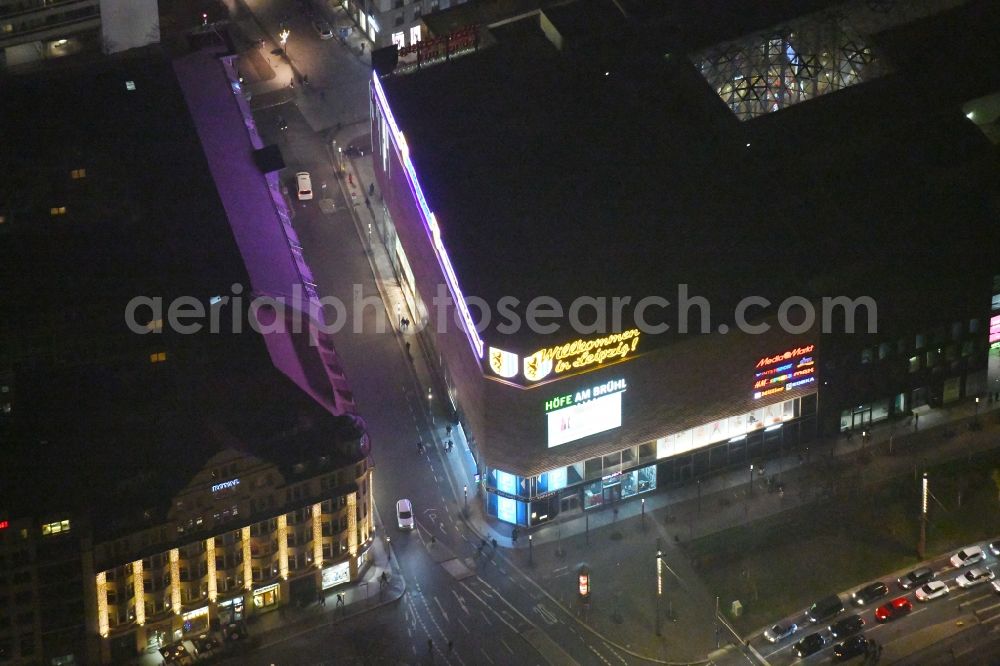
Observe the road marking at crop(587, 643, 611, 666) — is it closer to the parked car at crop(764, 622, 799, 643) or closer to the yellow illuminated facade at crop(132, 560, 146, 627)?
the parked car at crop(764, 622, 799, 643)

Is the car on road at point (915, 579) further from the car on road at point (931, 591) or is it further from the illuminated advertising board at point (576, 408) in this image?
the illuminated advertising board at point (576, 408)

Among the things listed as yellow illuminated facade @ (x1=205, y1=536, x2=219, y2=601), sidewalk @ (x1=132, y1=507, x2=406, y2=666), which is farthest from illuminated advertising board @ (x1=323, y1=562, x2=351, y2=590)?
yellow illuminated facade @ (x1=205, y1=536, x2=219, y2=601)

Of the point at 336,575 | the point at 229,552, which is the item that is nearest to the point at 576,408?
the point at 336,575

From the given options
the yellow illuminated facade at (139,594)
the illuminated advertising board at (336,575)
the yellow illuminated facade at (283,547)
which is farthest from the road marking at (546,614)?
the yellow illuminated facade at (139,594)

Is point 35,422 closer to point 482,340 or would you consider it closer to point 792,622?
point 482,340

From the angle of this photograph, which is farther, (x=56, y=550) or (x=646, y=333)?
(x=646, y=333)

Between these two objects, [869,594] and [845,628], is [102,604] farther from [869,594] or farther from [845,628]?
[869,594]

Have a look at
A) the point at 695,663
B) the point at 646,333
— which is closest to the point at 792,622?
the point at 695,663
